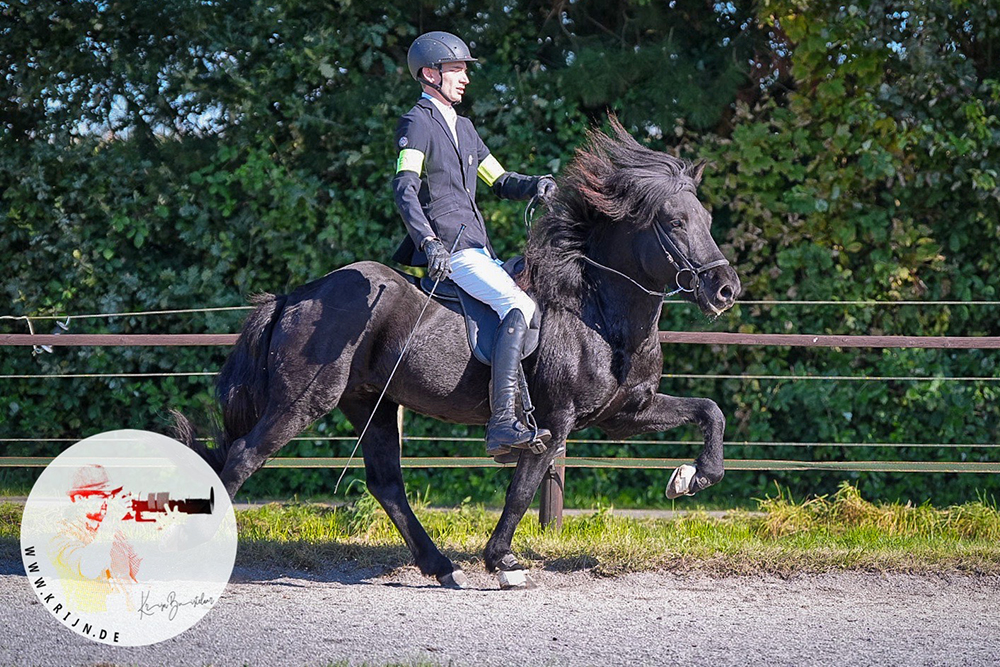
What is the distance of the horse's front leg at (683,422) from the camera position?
563 cm

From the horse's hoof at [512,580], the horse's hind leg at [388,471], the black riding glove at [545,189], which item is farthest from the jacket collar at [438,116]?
the horse's hoof at [512,580]


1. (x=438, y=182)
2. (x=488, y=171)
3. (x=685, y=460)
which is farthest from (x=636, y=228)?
(x=685, y=460)

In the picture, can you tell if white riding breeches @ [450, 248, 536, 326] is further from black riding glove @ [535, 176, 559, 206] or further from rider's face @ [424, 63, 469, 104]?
rider's face @ [424, 63, 469, 104]

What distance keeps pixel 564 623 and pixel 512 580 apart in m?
0.82

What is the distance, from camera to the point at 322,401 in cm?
552

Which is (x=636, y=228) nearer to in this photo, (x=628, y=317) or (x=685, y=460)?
(x=628, y=317)

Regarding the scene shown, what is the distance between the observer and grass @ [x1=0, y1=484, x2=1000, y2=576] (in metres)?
6.07

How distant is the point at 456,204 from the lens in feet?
18.4

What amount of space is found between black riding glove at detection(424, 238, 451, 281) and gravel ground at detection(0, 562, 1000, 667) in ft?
5.26

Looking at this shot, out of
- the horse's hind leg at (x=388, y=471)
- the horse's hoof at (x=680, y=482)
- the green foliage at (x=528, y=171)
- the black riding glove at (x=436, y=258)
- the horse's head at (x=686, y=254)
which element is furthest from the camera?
the green foliage at (x=528, y=171)

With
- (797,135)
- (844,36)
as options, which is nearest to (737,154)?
(797,135)

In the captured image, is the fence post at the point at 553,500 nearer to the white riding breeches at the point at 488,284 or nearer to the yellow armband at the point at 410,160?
the white riding breeches at the point at 488,284

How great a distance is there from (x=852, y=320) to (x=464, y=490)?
3.32 meters

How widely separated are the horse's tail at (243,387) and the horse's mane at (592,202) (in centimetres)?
145
